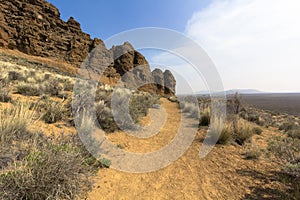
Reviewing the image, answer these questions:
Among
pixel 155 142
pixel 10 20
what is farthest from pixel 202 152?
pixel 10 20

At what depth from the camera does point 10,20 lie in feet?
119

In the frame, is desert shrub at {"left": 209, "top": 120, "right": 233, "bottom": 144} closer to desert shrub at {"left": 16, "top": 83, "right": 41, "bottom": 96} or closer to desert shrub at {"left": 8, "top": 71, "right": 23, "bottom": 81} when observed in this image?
desert shrub at {"left": 16, "top": 83, "right": 41, "bottom": 96}

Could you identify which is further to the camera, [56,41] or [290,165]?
[56,41]

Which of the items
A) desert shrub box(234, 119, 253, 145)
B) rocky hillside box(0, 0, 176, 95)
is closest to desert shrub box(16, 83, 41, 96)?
desert shrub box(234, 119, 253, 145)

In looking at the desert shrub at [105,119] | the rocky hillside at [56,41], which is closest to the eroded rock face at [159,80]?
the rocky hillside at [56,41]

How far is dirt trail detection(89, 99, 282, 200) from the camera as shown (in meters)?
2.84

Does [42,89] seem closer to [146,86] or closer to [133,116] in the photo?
[133,116]

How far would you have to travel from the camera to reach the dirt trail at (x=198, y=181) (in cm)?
284

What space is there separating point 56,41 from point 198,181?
47.4 metres

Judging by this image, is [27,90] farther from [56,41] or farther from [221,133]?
[56,41]

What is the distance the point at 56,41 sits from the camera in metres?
41.3

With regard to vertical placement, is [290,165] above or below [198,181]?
above

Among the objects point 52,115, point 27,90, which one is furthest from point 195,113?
point 27,90

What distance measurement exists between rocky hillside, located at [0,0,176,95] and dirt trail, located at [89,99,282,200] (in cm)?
3149
